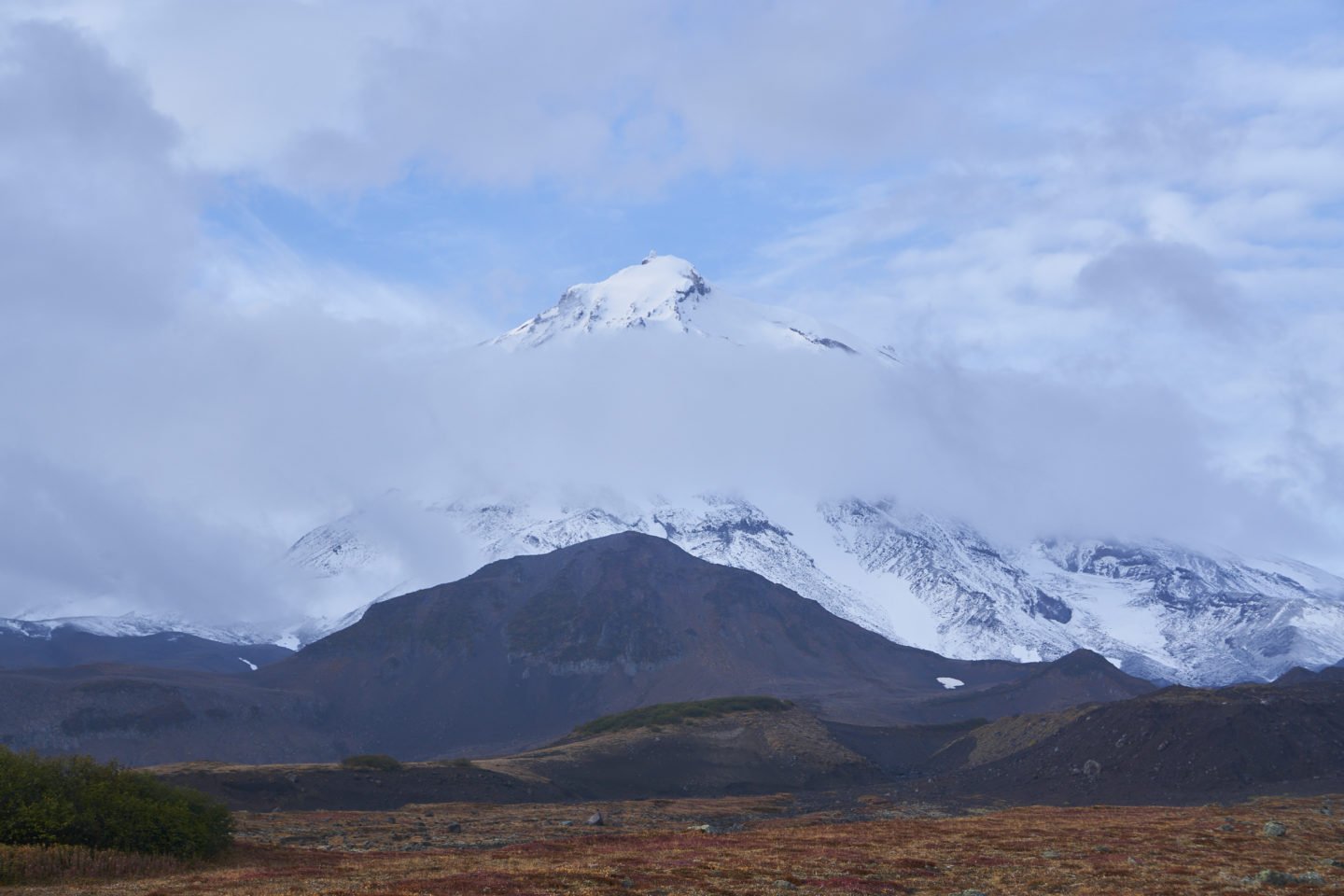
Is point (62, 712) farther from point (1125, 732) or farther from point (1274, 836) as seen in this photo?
point (1274, 836)

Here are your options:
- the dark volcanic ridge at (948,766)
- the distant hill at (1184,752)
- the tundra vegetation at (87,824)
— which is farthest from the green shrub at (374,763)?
the tundra vegetation at (87,824)

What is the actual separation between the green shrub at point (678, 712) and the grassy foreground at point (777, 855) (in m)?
77.3

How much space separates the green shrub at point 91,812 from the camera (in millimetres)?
39531

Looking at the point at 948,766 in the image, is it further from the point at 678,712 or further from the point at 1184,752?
the point at 1184,752

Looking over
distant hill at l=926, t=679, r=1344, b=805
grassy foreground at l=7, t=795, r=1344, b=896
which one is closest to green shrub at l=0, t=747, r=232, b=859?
grassy foreground at l=7, t=795, r=1344, b=896

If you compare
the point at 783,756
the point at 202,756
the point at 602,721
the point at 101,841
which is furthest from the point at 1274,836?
the point at 202,756

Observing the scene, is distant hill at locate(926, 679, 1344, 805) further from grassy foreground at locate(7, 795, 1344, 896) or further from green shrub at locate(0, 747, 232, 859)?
green shrub at locate(0, 747, 232, 859)

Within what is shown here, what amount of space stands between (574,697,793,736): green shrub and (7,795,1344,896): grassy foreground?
7730cm

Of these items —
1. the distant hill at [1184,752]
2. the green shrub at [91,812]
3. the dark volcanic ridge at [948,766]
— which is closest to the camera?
the green shrub at [91,812]

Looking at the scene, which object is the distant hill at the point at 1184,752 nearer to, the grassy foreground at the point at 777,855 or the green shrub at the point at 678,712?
the grassy foreground at the point at 777,855

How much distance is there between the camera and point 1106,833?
61281mm

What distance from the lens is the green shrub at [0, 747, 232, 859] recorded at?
3953 cm

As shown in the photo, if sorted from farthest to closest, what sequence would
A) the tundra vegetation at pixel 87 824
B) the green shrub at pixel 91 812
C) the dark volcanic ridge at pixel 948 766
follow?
the dark volcanic ridge at pixel 948 766 < the green shrub at pixel 91 812 < the tundra vegetation at pixel 87 824

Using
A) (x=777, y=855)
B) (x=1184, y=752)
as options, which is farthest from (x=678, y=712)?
(x=777, y=855)
